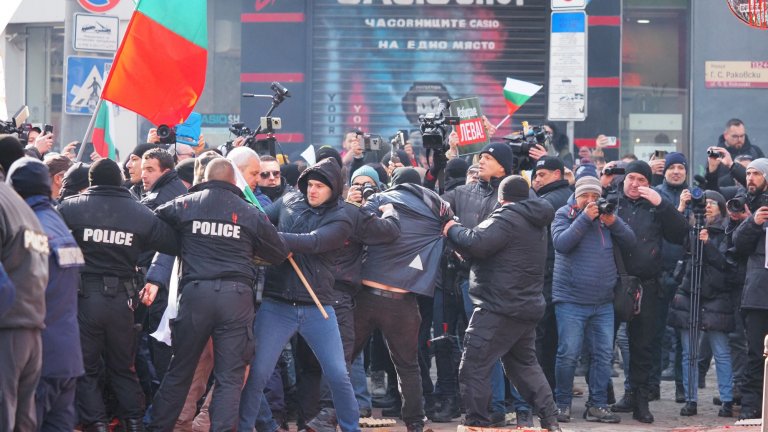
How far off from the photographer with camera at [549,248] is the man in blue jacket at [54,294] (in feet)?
16.2

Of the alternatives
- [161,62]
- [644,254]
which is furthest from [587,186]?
[161,62]

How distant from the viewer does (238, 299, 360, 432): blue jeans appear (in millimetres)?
9180

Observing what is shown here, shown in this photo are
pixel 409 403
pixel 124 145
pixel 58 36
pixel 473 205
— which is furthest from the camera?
pixel 58 36

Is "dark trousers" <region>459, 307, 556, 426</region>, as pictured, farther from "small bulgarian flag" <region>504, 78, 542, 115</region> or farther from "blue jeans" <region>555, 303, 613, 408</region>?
"small bulgarian flag" <region>504, 78, 542, 115</region>

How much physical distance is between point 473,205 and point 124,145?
1015cm

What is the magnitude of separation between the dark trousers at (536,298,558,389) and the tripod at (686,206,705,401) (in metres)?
1.13

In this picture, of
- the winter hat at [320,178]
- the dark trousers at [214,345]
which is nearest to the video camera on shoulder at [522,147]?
the winter hat at [320,178]

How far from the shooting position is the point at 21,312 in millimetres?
6742

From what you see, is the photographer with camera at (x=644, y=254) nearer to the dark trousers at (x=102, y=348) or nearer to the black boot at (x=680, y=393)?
the black boot at (x=680, y=393)

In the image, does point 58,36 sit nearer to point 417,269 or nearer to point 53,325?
point 417,269

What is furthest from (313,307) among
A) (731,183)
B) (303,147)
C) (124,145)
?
(124,145)

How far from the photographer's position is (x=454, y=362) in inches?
442

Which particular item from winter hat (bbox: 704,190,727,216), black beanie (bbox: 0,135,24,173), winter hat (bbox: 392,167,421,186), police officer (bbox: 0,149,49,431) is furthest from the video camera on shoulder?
police officer (bbox: 0,149,49,431)

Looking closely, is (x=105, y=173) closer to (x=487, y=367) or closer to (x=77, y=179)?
(x=77, y=179)
